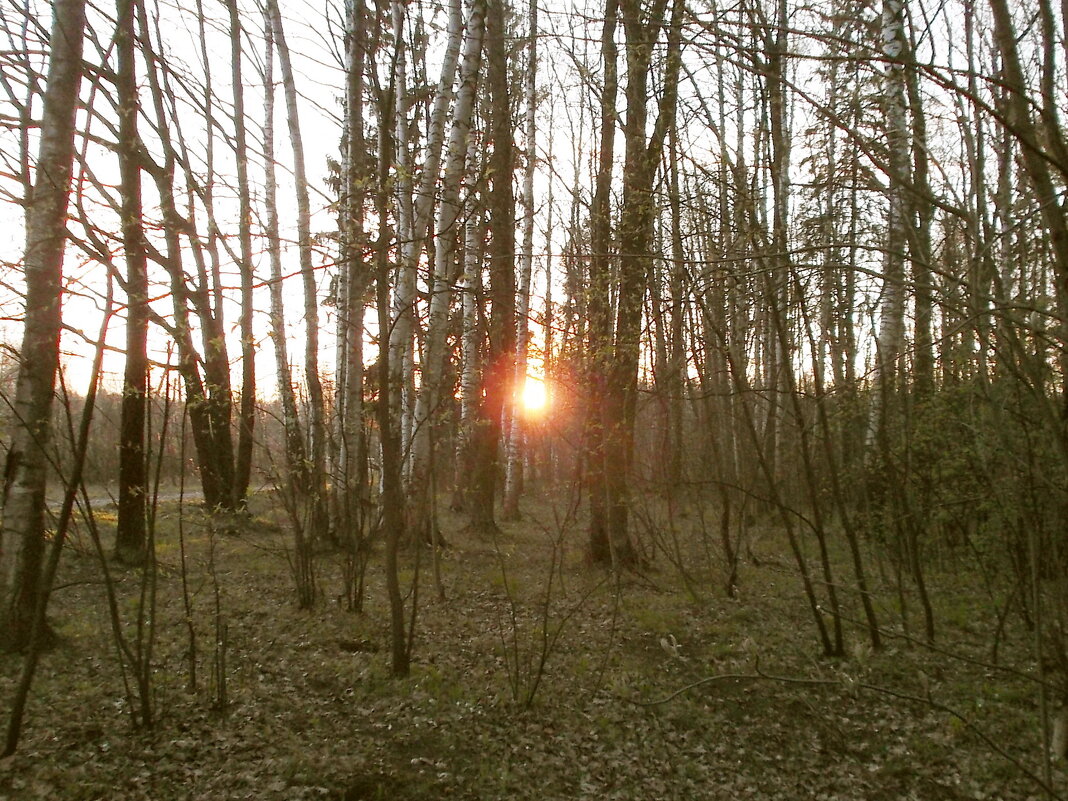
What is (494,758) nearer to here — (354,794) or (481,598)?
(354,794)

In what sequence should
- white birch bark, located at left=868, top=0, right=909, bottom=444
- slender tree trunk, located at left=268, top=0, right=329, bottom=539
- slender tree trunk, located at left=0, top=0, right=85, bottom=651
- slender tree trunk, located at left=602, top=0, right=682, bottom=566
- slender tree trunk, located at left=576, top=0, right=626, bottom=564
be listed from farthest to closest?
slender tree trunk, located at left=268, top=0, right=329, bottom=539
slender tree trunk, located at left=602, top=0, right=682, bottom=566
slender tree trunk, located at left=576, top=0, right=626, bottom=564
slender tree trunk, located at left=0, top=0, right=85, bottom=651
white birch bark, located at left=868, top=0, right=909, bottom=444

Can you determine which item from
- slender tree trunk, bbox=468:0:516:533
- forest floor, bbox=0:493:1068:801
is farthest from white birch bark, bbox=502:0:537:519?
forest floor, bbox=0:493:1068:801

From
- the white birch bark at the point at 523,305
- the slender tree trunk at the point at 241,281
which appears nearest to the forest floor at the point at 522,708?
the slender tree trunk at the point at 241,281

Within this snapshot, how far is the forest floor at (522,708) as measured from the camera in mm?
3936

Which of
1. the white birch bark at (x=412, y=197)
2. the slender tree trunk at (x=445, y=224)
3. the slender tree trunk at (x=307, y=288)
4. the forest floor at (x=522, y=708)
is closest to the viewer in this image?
the forest floor at (x=522, y=708)

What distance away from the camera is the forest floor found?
3936 millimetres

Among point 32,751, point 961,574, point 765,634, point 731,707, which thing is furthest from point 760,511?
point 32,751

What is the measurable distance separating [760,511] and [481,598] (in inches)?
285

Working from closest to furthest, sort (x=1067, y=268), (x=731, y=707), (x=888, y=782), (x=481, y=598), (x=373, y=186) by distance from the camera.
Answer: (x=1067, y=268), (x=888, y=782), (x=373, y=186), (x=731, y=707), (x=481, y=598)

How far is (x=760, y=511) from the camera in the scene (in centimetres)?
1314

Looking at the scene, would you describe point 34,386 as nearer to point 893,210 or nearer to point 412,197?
point 412,197

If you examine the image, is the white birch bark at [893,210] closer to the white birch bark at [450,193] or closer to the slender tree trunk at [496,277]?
the white birch bark at [450,193]

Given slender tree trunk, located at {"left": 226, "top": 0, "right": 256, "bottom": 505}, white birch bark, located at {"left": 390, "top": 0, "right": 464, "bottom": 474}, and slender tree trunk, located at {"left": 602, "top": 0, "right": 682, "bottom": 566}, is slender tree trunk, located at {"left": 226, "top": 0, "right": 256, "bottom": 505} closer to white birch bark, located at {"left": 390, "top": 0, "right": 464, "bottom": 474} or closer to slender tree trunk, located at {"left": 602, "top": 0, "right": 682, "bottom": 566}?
white birch bark, located at {"left": 390, "top": 0, "right": 464, "bottom": 474}

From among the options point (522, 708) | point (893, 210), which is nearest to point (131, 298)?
point (522, 708)
